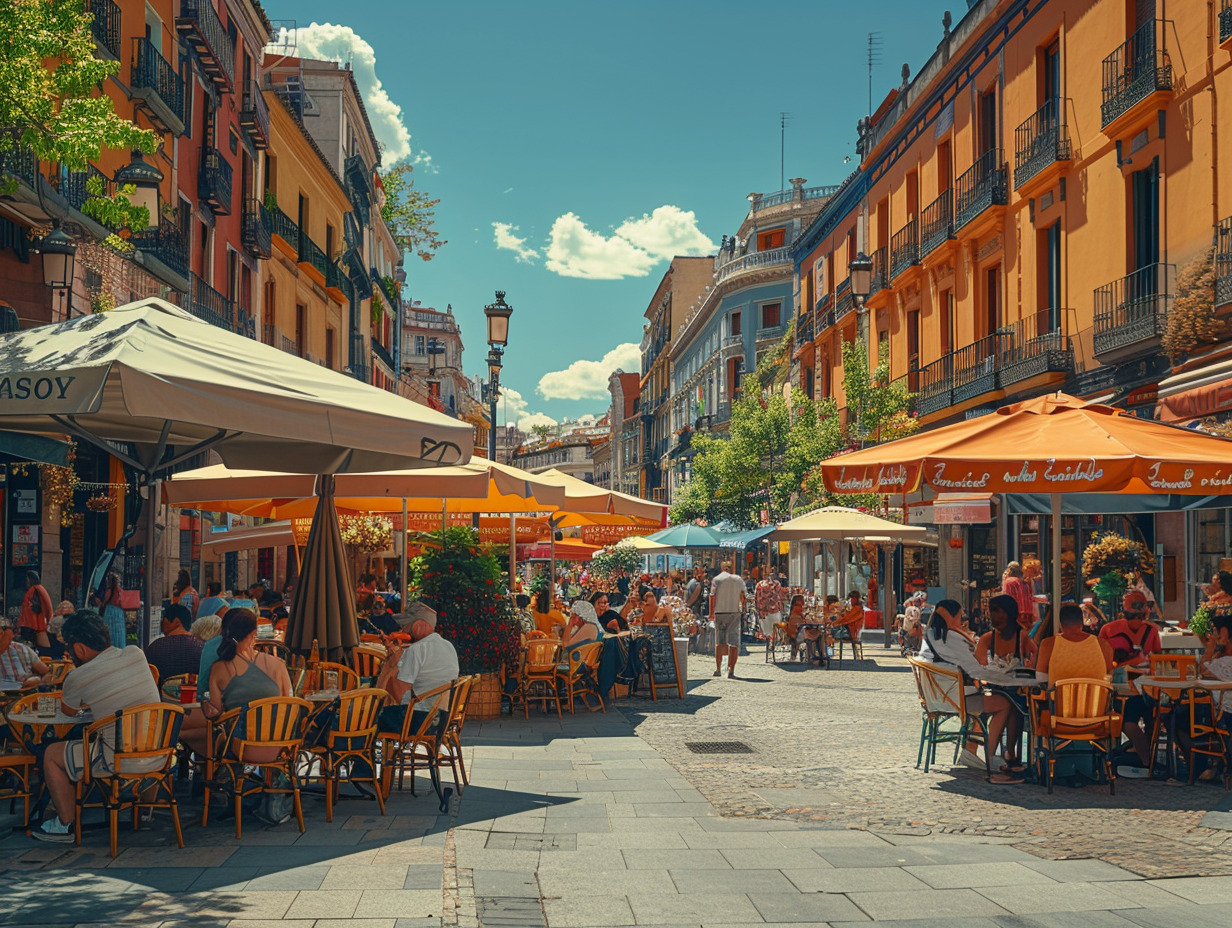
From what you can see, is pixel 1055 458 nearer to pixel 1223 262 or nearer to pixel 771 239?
pixel 1223 262

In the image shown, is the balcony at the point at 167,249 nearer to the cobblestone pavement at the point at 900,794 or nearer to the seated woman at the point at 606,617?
the seated woman at the point at 606,617

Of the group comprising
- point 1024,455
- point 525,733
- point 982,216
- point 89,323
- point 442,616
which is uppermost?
point 982,216

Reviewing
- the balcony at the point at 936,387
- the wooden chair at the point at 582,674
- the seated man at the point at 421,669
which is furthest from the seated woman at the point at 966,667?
the balcony at the point at 936,387

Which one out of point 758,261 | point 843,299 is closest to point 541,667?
point 843,299

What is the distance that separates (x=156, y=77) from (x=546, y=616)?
38.8 ft

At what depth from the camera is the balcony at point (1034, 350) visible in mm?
19547

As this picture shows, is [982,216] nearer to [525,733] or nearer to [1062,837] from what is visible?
[525,733]

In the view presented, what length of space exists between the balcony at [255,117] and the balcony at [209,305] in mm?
4530

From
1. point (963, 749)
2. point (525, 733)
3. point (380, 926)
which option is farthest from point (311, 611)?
point (963, 749)

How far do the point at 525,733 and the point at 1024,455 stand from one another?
537 cm

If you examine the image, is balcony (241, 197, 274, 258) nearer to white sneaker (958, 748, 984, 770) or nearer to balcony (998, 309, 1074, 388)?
balcony (998, 309, 1074, 388)

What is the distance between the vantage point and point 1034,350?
2072 cm

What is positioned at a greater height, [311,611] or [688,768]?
[311,611]

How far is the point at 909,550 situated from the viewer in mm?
29641
